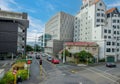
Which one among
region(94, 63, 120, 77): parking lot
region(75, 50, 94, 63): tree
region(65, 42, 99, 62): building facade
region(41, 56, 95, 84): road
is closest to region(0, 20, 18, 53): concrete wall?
region(65, 42, 99, 62): building facade

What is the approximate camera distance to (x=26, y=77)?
29.5 metres

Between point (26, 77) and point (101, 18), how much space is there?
173 feet

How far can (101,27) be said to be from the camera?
6931 centimetres

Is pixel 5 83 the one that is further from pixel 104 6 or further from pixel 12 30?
pixel 104 6

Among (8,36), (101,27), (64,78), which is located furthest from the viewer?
(8,36)

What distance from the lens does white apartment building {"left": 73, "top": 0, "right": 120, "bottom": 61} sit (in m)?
68.7

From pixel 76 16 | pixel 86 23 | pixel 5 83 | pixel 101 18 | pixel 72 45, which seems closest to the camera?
pixel 5 83

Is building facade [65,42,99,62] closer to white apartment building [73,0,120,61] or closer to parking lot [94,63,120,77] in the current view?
white apartment building [73,0,120,61]

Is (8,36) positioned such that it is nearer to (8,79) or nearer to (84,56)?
(84,56)

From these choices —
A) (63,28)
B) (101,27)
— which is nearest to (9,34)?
(63,28)

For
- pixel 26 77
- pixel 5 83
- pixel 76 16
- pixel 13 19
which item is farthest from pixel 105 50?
pixel 5 83

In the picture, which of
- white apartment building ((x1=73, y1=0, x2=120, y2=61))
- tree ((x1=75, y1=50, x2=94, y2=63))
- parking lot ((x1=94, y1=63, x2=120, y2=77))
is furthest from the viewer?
white apartment building ((x1=73, y1=0, x2=120, y2=61))

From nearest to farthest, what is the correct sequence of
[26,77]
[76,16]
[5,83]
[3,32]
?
[5,83] < [26,77] < [3,32] < [76,16]

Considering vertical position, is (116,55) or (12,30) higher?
(12,30)
